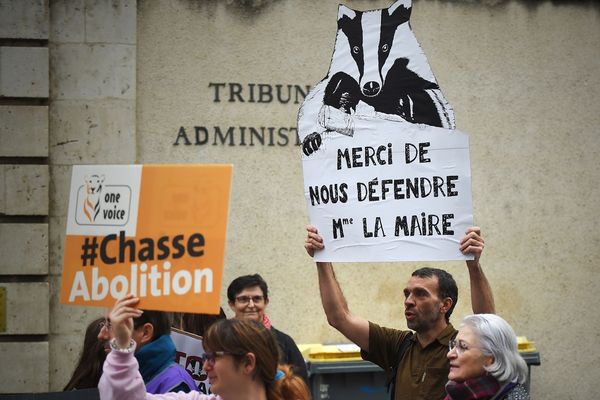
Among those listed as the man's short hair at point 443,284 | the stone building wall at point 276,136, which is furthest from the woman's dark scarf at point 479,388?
the stone building wall at point 276,136

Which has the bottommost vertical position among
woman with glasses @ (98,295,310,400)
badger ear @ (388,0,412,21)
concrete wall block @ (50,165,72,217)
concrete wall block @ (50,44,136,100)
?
woman with glasses @ (98,295,310,400)

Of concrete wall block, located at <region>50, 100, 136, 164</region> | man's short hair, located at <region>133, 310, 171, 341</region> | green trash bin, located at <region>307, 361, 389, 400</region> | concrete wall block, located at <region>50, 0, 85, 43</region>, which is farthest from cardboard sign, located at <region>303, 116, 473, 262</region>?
concrete wall block, located at <region>50, 0, 85, 43</region>

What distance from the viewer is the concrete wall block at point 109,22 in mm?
8023

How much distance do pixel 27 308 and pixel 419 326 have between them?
4.25m

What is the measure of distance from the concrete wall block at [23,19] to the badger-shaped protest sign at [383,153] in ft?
12.7

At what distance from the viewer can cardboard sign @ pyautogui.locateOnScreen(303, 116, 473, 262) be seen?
4406 mm

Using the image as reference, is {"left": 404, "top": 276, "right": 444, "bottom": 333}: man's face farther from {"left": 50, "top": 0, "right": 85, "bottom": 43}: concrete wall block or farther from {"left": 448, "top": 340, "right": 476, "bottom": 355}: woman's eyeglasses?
{"left": 50, "top": 0, "right": 85, "bottom": 43}: concrete wall block

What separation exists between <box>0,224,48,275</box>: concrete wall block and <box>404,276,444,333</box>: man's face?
4.06 metres

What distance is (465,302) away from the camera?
8.43 meters

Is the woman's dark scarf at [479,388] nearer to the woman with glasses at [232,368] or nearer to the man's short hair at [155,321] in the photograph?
the woman with glasses at [232,368]

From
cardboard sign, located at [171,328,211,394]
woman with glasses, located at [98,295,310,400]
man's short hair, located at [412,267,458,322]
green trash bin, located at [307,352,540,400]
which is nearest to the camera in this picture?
woman with glasses, located at [98,295,310,400]

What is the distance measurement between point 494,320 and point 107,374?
154 centimetres

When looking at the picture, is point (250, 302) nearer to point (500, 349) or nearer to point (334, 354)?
point (334, 354)

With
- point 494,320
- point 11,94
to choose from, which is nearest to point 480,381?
point 494,320
